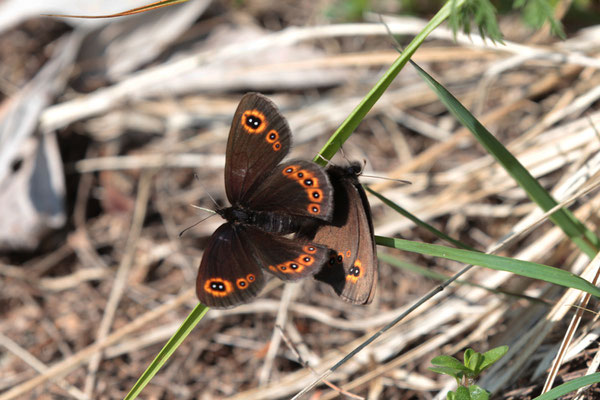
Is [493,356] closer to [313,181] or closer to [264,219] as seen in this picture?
[313,181]

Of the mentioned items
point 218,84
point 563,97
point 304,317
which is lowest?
point 304,317

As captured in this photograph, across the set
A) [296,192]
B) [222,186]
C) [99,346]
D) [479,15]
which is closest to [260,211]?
[296,192]

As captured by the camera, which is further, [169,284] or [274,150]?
[169,284]

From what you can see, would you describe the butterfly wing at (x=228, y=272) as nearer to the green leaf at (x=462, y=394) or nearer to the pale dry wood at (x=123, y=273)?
the green leaf at (x=462, y=394)

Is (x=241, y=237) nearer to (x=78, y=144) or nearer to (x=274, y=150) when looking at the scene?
(x=274, y=150)

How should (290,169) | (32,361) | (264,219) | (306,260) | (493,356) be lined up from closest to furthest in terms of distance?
(493,356)
(306,260)
(290,169)
(264,219)
(32,361)

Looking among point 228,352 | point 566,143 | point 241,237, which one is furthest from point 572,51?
point 228,352

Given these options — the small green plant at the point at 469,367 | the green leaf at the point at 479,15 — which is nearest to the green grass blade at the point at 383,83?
the green leaf at the point at 479,15
